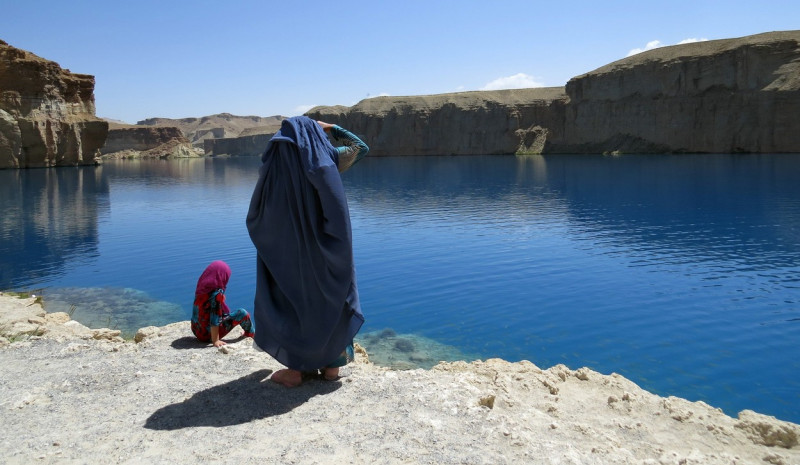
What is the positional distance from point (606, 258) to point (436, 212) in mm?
8698

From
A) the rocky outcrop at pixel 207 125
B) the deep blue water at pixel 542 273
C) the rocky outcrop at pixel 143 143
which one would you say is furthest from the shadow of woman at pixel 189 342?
the rocky outcrop at pixel 207 125

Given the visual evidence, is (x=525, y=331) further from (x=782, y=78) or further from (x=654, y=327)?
(x=782, y=78)

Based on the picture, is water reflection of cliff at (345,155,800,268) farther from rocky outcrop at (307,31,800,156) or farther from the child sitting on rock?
rocky outcrop at (307,31,800,156)

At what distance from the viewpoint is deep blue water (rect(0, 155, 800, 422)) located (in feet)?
23.6

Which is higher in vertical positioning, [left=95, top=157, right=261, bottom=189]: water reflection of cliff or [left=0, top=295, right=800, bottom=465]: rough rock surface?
[left=95, top=157, right=261, bottom=189]: water reflection of cliff

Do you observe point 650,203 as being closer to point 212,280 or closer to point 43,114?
point 212,280

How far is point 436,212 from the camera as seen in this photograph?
2036 cm

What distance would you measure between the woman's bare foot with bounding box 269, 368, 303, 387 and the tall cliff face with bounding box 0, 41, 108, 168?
52580 mm

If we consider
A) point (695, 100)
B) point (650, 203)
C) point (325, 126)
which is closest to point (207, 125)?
point (695, 100)

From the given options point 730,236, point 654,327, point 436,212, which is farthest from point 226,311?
point 436,212

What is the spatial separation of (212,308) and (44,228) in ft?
51.5

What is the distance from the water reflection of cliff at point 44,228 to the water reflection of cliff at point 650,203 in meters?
9.53

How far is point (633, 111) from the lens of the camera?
196 ft

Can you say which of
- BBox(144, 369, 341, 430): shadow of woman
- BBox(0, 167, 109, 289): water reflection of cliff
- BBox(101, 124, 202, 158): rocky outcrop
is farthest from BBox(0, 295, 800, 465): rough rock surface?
BBox(101, 124, 202, 158): rocky outcrop
